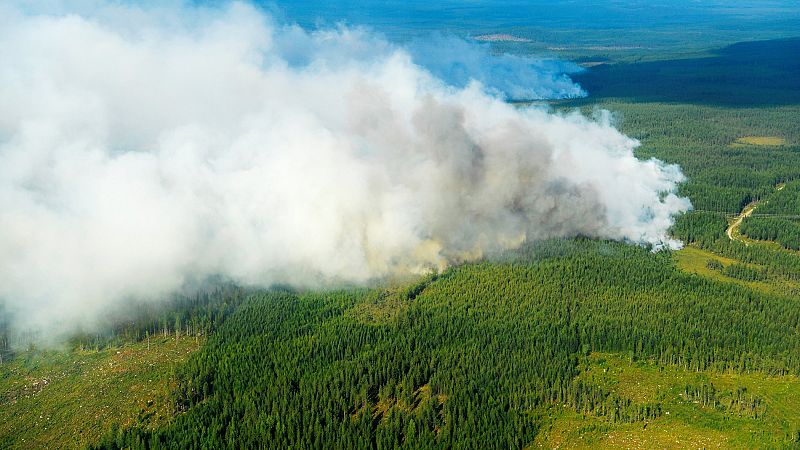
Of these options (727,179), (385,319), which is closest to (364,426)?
(385,319)

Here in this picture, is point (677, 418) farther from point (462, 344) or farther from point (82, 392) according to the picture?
point (82, 392)

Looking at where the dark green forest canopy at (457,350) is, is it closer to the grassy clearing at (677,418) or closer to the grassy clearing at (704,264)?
the grassy clearing at (677,418)

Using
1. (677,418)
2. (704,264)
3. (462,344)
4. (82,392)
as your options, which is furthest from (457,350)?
(704,264)

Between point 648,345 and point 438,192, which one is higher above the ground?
point 438,192

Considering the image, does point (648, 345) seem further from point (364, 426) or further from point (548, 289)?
point (364, 426)

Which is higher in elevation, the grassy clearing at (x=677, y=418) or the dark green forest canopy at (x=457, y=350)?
the dark green forest canopy at (x=457, y=350)

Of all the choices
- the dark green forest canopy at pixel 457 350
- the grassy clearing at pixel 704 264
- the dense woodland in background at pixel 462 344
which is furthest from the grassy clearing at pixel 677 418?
the grassy clearing at pixel 704 264
